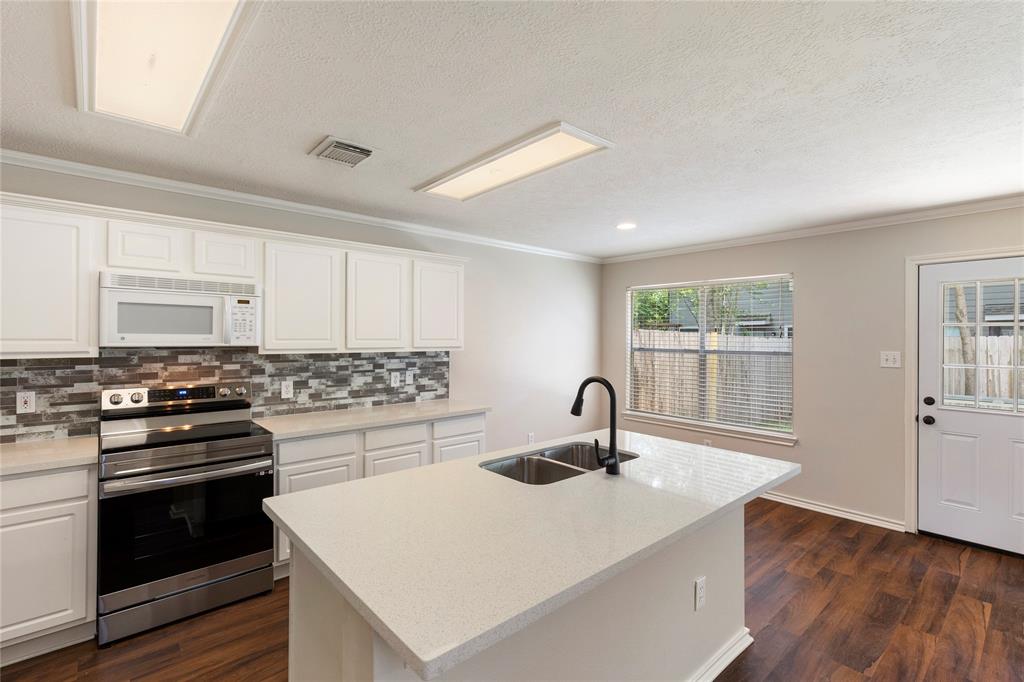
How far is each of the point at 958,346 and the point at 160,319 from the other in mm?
5145

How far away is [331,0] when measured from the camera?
1.36 meters

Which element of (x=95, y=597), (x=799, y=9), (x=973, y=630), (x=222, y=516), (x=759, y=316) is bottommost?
(x=973, y=630)

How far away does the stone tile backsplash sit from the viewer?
2.48 metres

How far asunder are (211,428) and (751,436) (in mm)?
4348

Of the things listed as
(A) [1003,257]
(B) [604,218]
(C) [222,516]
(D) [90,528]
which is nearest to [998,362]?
(A) [1003,257]

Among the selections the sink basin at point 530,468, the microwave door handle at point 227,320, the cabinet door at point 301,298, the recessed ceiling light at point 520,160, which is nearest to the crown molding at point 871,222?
the recessed ceiling light at point 520,160

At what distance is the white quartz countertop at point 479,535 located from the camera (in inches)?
38.1

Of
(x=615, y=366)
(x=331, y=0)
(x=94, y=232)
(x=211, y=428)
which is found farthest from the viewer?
(x=615, y=366)

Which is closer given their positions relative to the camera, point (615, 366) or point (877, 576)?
point (877, 576)

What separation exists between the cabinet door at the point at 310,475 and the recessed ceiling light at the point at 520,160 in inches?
71.4

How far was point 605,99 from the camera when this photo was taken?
1904 mm

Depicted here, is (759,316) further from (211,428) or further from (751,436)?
(211,428)

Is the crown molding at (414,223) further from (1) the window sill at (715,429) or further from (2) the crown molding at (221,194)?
(1) the window sill at (715,429)

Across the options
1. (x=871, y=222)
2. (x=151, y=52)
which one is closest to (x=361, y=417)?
(x=151, y=52)
